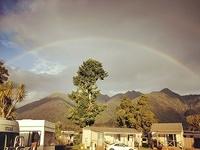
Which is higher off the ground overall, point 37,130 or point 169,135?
point 37,130

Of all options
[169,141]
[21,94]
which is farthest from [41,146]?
[169,141]

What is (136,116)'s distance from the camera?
79688mm

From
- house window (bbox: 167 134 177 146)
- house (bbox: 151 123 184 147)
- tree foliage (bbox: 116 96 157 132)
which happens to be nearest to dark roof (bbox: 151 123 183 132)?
house (bbox: 151 123 184 147)

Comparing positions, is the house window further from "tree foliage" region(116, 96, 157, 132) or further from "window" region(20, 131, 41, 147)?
"window" region(20, 131, 41, 147)

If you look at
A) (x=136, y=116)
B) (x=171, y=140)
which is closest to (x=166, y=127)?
(x=171, y=140)

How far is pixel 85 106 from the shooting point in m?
72.3

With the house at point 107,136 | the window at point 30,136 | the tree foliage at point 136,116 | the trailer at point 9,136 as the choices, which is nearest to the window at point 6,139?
the trailer at point 9,136

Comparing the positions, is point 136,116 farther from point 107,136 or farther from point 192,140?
point 192,140

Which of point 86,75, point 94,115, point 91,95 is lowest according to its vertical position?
point 94,115

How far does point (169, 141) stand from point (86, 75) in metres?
25.5

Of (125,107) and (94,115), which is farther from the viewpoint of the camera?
(125,107)

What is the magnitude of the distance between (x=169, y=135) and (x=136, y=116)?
11.7 meters

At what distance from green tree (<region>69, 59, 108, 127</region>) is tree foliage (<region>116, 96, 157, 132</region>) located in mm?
9122

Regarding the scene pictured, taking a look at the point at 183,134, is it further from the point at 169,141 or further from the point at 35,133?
the point at 35,133
